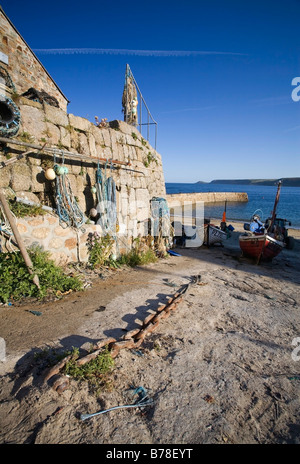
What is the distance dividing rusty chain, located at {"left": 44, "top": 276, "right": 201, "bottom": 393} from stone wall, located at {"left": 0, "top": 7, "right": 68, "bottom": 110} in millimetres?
8733

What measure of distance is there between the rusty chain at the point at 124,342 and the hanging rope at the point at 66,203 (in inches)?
125

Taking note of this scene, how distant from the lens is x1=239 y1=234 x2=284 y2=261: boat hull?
8961 millimetres

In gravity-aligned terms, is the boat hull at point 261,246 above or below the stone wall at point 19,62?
below

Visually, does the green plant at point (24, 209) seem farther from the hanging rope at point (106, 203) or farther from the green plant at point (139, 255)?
the green plant at point (139, 255)

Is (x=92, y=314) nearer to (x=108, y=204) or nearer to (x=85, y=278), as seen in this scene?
(x=85, y=278)

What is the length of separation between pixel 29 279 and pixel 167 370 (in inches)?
125

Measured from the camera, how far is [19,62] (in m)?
8.16

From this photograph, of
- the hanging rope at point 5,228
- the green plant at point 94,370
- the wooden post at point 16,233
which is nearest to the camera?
the green plant at point 94,370

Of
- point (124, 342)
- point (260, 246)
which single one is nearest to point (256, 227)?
point (260, 246)

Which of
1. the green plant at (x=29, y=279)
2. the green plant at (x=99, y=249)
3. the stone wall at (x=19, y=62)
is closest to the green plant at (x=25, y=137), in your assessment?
the green plant at (x=29, y=279)

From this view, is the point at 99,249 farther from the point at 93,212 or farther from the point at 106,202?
the point at 106,202

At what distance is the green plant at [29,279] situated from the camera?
A: 13.9 ft

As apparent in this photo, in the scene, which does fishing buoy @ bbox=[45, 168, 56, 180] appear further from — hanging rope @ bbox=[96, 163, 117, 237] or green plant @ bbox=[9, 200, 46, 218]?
hanging rope @ bbox=[96, 163, 117, 237]

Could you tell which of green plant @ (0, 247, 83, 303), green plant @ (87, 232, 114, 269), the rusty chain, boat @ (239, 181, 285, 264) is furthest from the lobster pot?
green plant @ (0, 247, 83, 303)
